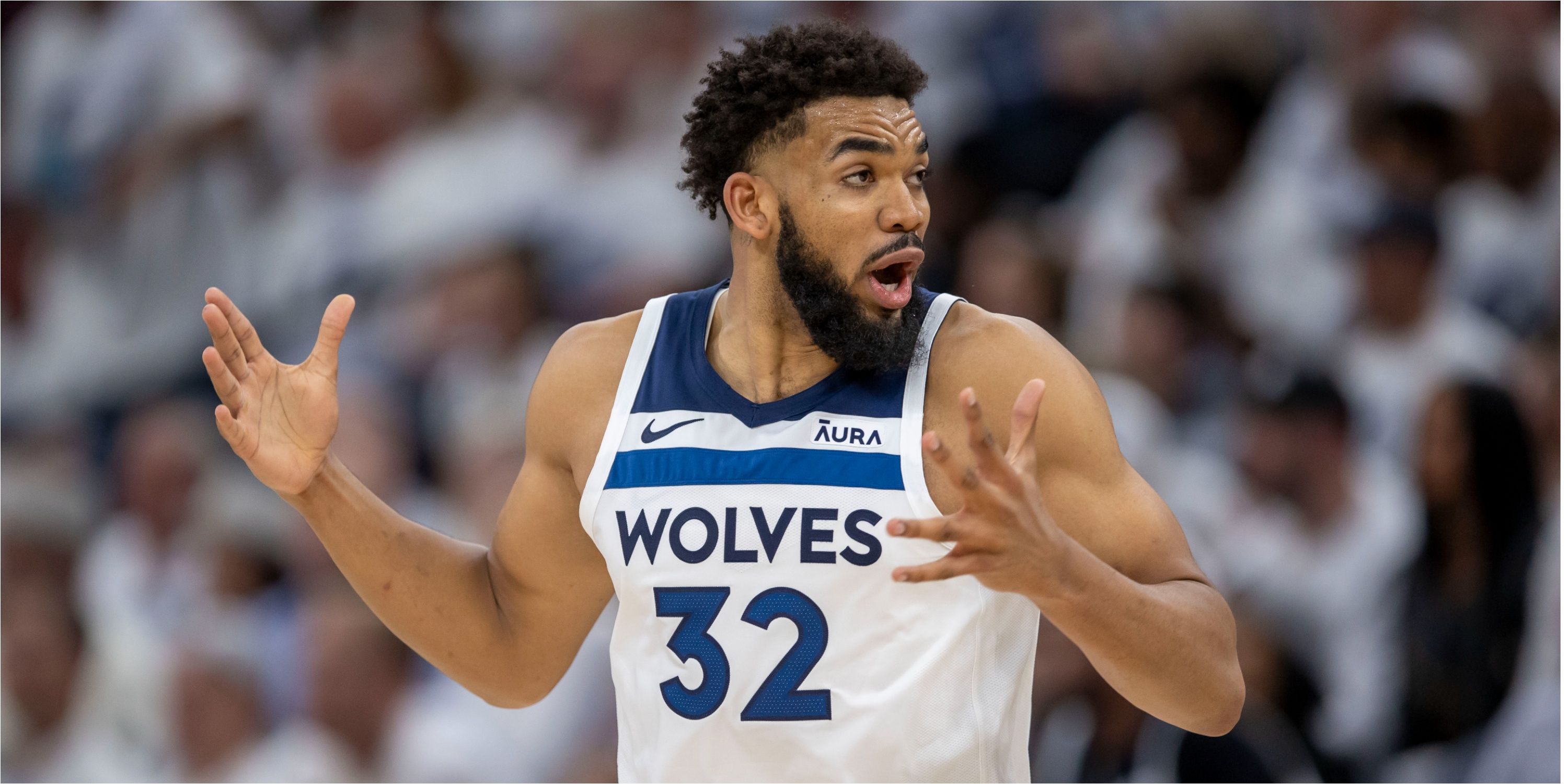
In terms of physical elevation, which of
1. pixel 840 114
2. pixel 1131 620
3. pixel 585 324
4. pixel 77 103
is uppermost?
pixel 77 103

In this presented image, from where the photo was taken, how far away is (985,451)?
5.78ft

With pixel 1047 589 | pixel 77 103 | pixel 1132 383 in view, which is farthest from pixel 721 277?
pixel 1047 589

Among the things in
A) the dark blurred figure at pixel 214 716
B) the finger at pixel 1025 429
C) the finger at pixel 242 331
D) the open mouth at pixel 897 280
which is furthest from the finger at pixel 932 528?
the dark blurred figure at pixel 214 716

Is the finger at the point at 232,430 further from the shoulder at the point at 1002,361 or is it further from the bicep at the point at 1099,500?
the bicep at the point at 1099,500

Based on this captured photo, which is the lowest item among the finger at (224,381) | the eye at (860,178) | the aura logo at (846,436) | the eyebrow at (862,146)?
the aura logo at (846,436)

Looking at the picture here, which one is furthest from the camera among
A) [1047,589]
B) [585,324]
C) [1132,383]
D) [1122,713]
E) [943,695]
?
[1132,383]

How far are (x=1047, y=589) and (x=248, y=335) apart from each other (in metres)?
1.41

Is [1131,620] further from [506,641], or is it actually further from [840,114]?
[506,641]

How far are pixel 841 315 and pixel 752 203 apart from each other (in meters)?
0.27

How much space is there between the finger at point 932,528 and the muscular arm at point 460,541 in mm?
801

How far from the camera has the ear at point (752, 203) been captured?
238 centimetres

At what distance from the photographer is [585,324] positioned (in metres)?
2.56

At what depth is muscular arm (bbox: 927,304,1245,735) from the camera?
6.63 ft

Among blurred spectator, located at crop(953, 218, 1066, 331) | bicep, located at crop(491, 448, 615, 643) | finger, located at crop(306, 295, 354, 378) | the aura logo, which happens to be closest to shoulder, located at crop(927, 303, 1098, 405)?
the aura logo
